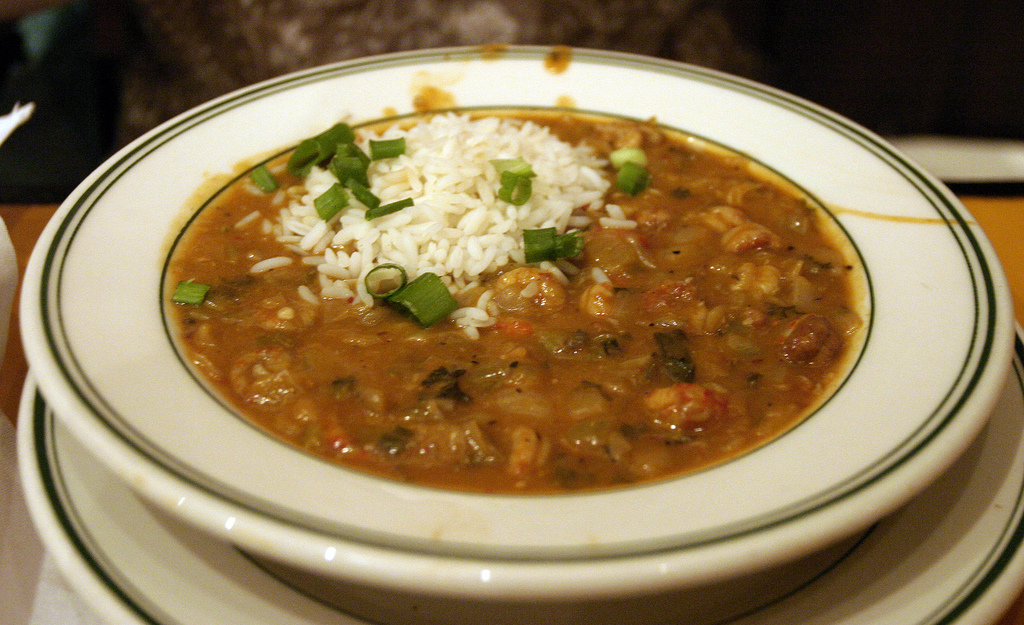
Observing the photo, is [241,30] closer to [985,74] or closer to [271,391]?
[271,391]

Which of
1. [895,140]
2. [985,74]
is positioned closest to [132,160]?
[895,140]

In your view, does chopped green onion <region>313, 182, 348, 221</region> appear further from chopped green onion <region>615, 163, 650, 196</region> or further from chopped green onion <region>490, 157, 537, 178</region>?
chopped green onion <region>615, 163, 650, 196</region>

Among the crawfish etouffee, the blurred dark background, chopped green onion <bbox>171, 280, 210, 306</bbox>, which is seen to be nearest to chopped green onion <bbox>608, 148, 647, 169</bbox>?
the crawfish etouffee

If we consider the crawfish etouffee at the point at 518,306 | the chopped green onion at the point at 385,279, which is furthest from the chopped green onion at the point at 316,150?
the chopped green onion at the point at 385,279

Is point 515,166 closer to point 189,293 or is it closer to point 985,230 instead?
point 189,293

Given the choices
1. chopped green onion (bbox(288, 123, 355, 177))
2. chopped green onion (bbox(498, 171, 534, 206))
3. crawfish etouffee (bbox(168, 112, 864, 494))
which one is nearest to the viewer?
crawfish etouffee (bbox(168, 112, 864, 494))

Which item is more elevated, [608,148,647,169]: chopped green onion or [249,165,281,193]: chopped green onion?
[608,148,647,169]: chopped green onion
